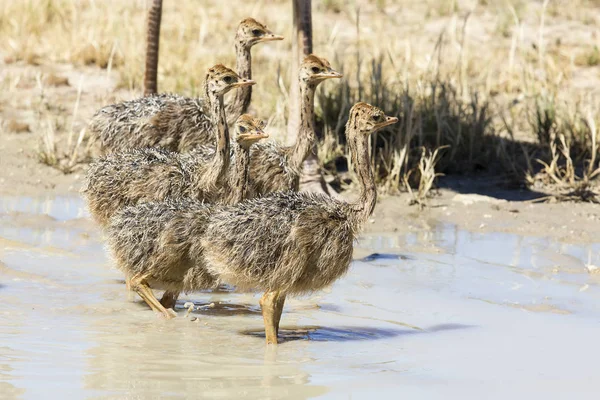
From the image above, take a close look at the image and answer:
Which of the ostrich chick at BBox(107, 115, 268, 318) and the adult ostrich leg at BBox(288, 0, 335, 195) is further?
the adult ostrich leg at BBox(288, 0, 335, 195)

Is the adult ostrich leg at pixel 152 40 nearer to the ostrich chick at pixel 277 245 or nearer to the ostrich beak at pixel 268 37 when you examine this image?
the ostrich beak at pixel 268 37

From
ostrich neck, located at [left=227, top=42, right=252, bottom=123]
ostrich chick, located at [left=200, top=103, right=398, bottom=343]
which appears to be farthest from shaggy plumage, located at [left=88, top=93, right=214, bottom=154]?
ostrich chick, located at [left=200, top=103, right=398, bottom=343]

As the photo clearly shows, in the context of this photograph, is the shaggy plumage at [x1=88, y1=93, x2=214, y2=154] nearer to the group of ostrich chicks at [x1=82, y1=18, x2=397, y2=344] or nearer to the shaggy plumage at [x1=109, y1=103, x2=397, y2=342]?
the group of ostrich chicks at [x1=82, y1=18, x2=397, y2=344]

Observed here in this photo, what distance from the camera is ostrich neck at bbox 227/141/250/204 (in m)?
7.93

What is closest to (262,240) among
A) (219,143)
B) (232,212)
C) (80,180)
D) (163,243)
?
(232,212)

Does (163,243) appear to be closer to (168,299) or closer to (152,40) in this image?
(168,299)

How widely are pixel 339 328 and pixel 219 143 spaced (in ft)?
5.29

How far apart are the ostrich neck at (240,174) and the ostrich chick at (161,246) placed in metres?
0.34

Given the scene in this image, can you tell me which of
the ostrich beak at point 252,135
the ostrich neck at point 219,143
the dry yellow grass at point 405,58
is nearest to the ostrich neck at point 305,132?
the ostrich neck at point 219,143

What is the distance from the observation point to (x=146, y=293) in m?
7.42

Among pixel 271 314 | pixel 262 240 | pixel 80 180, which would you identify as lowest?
pixel 271 314

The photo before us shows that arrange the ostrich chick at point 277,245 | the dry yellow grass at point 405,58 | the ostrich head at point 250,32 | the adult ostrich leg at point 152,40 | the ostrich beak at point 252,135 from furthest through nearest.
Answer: the dry yellow grass at point 405,58 < the adult ostrich leg at point 152,40 < the ostrich head at point 250,32 < the ostrich beak at point 252,135 < the ostrich chick at point 277,245

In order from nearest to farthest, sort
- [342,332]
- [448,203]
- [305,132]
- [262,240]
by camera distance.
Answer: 1. [262,240]
2. [342,332]
3. [305,132]
4. [448,203]

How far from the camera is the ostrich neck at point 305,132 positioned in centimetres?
862
